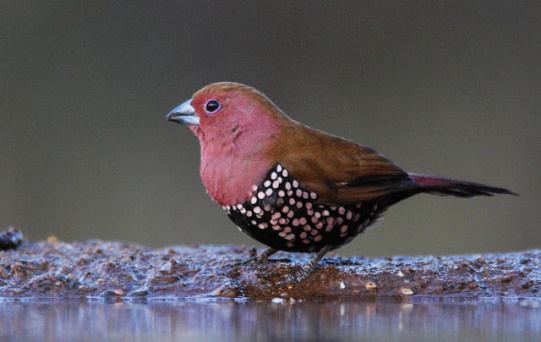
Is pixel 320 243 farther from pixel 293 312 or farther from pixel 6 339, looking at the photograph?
pixel 6 339

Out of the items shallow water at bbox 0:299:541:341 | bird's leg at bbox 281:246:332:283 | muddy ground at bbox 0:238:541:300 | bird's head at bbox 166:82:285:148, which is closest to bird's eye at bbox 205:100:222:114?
bird's head at bbox 166:82:285:148

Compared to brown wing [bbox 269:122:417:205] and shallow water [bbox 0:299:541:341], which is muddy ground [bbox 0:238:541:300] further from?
brown wing [bbox 269:122:417:205]

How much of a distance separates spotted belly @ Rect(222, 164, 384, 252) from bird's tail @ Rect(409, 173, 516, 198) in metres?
0.46

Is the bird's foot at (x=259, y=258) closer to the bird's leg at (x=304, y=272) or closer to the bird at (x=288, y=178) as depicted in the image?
the bird at (x=288, y=178)

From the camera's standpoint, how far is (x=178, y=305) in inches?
123

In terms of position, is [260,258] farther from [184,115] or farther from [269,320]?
[269,320]

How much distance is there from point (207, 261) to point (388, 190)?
1.05 meters

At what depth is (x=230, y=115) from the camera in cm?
391

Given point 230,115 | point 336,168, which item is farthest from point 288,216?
point 230,115

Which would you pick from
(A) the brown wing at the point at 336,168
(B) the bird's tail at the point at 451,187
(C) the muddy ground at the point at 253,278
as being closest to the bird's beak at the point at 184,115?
(A) the brown wing at the point at 336,168

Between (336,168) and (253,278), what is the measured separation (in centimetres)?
74

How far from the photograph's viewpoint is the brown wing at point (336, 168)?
12.1 feet

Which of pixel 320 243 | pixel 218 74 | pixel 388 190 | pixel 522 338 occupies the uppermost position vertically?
pixel 218 74

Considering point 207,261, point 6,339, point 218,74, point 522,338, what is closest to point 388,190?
point 207,261
